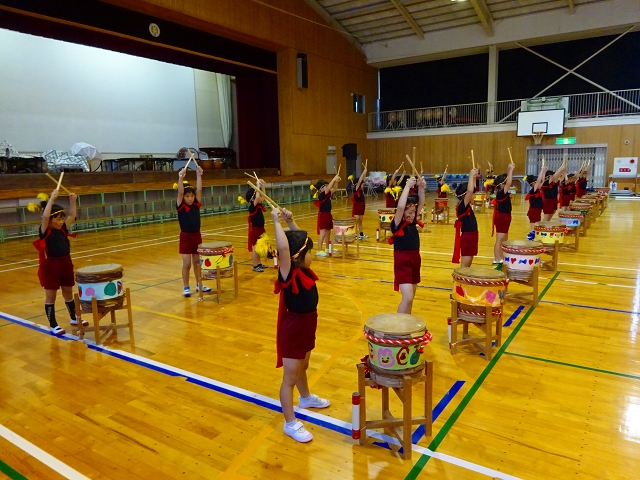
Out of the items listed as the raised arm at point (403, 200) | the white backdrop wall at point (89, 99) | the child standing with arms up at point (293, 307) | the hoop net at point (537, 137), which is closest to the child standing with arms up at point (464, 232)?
the raised arm at point (403, 200)

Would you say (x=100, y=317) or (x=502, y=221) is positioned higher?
(x=502, y=221)

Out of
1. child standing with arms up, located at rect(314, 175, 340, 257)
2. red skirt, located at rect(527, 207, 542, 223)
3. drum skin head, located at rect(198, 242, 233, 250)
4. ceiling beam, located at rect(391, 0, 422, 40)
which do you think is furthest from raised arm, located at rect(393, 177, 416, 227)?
ceiling beam, located at rect(391, 0, 422, 40)

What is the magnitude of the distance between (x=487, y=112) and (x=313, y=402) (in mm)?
23818

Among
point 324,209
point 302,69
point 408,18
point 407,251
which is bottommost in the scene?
point 407,251

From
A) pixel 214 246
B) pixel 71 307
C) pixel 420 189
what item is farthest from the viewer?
pixel 214 246

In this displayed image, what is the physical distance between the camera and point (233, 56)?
18469 mm

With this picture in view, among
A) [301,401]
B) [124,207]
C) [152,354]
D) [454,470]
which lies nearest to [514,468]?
[454,470]

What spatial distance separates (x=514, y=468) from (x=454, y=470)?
1.16 ft

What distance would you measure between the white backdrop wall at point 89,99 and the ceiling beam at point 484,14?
1322 cm

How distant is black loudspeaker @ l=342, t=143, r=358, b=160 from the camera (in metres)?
25.4

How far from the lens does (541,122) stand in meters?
21.9

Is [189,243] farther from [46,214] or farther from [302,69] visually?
[302,69]

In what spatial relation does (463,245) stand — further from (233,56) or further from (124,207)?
(233,56)

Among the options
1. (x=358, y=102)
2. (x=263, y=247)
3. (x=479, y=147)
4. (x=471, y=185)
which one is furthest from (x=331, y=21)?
(x=263, y=247)
